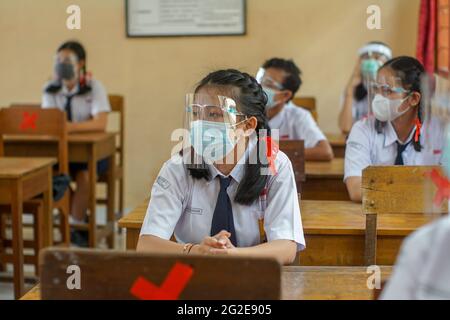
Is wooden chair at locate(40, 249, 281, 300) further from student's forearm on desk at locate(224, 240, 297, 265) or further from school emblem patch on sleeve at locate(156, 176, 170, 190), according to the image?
school emblem patch on sleeve at locate(156, 176, 170, 190)

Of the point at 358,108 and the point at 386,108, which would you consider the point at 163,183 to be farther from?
the point at 358,108

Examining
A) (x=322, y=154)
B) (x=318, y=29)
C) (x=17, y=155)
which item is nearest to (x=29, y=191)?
(x=17, y=155)

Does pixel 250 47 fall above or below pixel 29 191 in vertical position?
above

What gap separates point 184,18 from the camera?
545 centimetres

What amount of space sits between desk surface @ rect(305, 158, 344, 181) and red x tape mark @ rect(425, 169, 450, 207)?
1.08m

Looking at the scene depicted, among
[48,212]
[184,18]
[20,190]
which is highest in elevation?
[184,18]

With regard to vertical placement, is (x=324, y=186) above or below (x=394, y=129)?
below

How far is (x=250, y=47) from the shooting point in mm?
5477

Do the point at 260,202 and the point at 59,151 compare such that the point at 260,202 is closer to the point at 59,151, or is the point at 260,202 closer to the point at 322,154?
the point at 322,154

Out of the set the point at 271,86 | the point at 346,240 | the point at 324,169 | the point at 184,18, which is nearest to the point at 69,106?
the point at 184,18

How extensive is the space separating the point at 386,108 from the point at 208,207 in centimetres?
110

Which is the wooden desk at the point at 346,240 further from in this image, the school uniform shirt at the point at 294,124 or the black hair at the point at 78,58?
the black hair at the point at 78,58

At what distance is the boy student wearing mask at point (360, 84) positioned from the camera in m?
4.80
